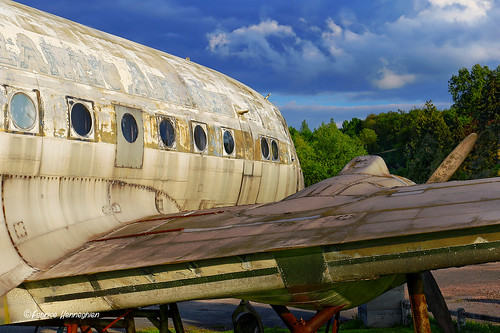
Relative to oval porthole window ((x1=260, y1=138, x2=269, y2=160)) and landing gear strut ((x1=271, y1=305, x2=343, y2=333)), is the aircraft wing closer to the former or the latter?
landing gear strut ((x1=271, y1=305, x2=343, y2=333))

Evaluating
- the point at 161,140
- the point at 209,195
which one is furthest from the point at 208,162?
the point at 161,140

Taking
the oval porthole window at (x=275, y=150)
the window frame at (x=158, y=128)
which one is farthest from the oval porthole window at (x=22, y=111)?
the oval porthole window at (x=275, y=150)

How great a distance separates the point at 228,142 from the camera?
13445 mm

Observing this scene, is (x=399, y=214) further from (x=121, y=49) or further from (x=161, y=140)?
(x=121, y=49)

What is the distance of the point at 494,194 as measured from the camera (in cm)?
663

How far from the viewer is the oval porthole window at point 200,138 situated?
40.2ft

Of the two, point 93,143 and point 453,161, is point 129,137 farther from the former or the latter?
point 453,161

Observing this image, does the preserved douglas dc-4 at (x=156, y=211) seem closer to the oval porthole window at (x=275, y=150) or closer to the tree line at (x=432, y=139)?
the oval porthole window at (x=275, y=150)

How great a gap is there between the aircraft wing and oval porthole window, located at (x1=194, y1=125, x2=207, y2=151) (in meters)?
3.72

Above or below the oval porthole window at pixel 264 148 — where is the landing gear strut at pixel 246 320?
below

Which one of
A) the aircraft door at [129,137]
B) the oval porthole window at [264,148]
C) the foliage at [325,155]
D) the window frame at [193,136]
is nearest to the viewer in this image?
the aircraft door at [129,137]

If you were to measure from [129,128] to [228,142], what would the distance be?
136 inches

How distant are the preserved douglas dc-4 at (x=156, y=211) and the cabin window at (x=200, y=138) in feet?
0.14

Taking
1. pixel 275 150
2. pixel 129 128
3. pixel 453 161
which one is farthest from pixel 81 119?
pixel 453 161
